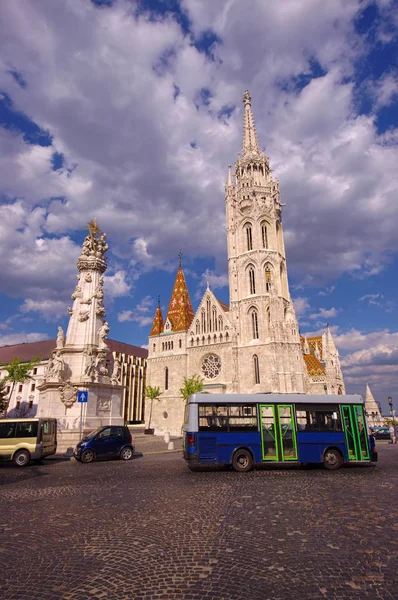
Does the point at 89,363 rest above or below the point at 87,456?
above

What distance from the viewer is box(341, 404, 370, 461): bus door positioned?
1345 cm

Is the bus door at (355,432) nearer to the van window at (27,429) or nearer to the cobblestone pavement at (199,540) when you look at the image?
the cobblestone pavement at (199,540)

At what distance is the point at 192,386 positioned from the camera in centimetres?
4603

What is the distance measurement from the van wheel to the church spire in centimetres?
3967

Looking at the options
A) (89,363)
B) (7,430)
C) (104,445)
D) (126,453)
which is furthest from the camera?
(89,363)

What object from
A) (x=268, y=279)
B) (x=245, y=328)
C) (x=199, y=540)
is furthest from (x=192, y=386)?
(x=199, y=540)

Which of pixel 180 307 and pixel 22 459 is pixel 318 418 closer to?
pixel 22 459

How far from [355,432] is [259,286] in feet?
121

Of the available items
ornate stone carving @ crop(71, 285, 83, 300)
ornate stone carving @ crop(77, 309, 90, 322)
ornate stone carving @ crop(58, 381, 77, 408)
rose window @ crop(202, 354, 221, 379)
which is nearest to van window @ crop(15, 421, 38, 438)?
ornate stone carving @ crop(58, 381, 77, 408)

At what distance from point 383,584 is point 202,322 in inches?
1890

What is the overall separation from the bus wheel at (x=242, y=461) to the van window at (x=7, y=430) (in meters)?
9.33

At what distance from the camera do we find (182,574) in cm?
441

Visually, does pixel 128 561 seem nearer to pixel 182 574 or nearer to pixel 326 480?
pixel 182 574

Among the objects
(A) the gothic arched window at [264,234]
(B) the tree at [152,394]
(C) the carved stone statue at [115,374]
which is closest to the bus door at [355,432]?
(C) the carved stone statue at [115,374]
